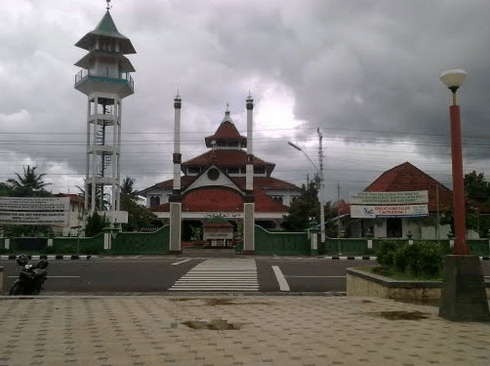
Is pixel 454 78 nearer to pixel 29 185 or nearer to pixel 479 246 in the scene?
pixel 479 246

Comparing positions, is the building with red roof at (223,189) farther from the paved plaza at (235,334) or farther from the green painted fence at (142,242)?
the paved plaza at (235,334)

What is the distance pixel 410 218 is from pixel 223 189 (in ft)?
54.6

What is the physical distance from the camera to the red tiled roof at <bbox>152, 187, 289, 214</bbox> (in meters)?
41.4

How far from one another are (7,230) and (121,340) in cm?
Answer: 3175

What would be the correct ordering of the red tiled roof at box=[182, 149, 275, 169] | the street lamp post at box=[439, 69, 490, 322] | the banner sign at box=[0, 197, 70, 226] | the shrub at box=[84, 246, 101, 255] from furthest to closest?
Result: the red tiled roof at box=[182, 149, 275, 169] → the banner sign at box=[0, 197, 70, 226] → the shrub at box=[84, 246, 101, 255] → the street lamp post at box=[439, 69, 490, 322]

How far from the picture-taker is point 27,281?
10.1m

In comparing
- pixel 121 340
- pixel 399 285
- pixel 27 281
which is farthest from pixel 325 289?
pixel 121 340

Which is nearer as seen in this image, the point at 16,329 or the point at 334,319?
the point at 16,329

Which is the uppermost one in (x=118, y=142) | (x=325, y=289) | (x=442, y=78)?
(x=118, y=142)

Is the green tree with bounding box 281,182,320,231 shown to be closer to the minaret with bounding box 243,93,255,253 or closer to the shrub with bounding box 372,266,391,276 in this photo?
the minaret with bounding box 243,93,255,253

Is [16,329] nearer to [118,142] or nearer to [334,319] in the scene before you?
[334,319]

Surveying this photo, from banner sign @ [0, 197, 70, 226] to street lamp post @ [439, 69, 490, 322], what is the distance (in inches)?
1094

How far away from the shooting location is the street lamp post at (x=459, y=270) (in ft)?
21.4

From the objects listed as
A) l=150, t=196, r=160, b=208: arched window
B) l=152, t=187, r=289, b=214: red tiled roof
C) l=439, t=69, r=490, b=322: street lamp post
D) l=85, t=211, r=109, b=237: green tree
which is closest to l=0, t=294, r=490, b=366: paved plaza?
l=439, t=69, r=490, b=322: street lamp post
